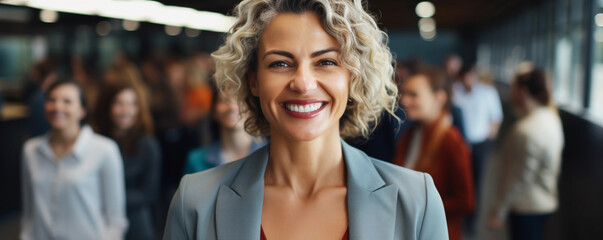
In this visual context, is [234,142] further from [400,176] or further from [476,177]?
[476,177]

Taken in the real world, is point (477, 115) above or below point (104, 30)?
below

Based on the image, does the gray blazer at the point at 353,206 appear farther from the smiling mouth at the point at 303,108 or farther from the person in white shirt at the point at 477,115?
the person in white shirt at the point at 477,115

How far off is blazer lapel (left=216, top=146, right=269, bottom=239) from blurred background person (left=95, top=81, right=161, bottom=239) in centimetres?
235

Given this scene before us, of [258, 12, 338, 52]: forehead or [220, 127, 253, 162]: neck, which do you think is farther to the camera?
[220, 127, 253, 162]: neck

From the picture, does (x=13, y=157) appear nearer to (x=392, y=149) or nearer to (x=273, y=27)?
(x=392, y=149)

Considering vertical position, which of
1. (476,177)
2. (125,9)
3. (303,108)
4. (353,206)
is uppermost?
(125,9)

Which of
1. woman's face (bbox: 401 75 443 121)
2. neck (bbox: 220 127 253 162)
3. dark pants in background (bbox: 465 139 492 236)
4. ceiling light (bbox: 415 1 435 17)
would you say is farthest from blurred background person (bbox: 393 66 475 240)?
ceiling light (bbox: 415 1 435 17)

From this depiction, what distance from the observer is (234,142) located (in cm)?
316

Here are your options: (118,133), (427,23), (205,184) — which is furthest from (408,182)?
(427,23)

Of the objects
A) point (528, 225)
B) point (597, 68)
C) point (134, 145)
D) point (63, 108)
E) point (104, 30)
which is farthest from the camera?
point (104, 30)

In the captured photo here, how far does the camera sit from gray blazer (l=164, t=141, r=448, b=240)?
4.33ft

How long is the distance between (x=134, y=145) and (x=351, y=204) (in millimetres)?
2738

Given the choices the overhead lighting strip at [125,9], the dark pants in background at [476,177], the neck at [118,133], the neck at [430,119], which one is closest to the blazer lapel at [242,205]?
the neck at [430,119]

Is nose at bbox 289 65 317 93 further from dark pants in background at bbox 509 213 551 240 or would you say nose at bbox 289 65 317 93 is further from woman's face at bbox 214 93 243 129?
dark pants in background at bbox 509 213 551 240
